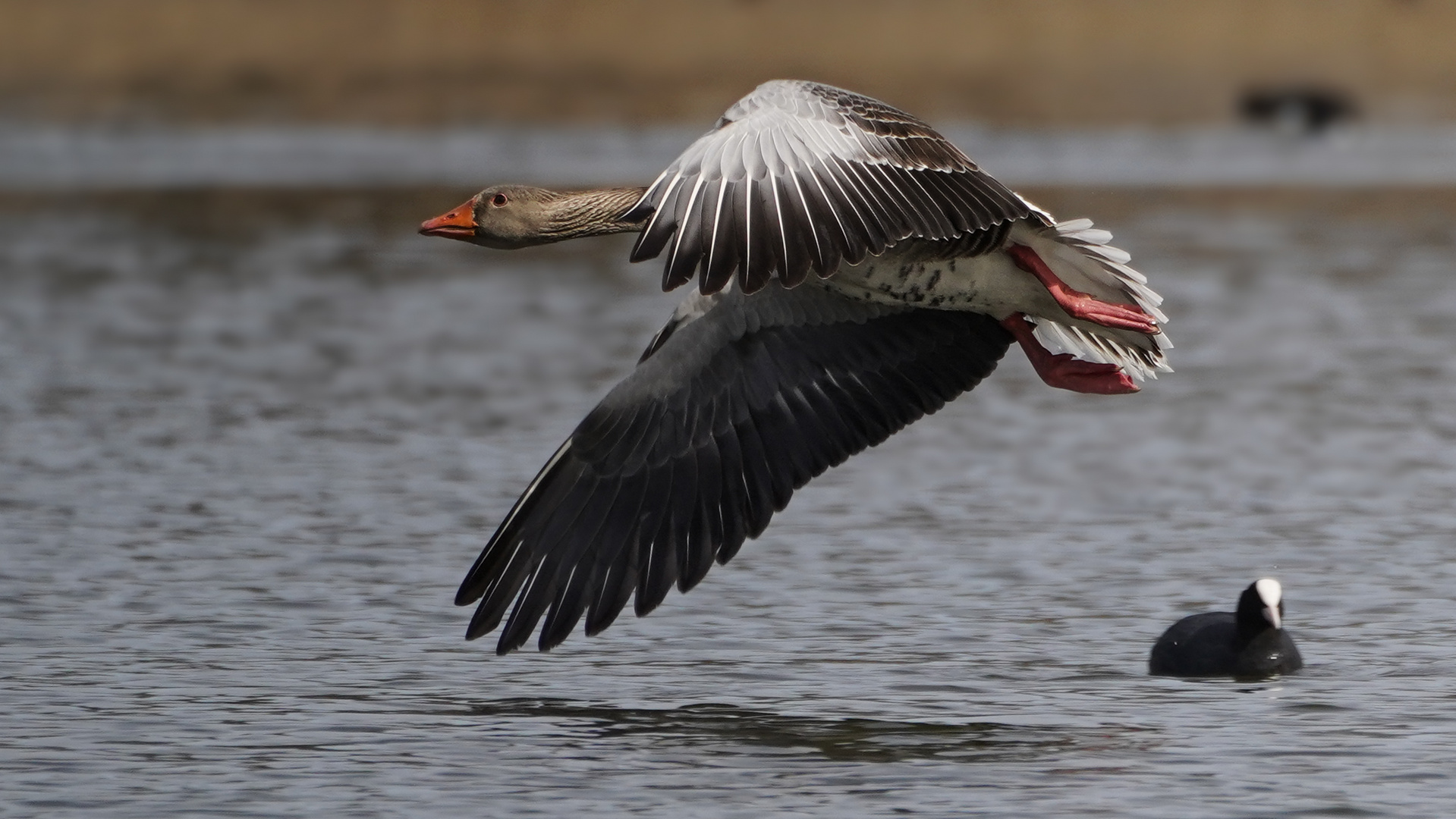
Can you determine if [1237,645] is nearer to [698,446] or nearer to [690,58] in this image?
[698,446]

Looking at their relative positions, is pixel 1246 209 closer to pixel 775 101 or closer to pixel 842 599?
pixel 842 599

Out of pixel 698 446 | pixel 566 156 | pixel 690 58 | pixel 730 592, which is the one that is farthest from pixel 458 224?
pixel 690 58

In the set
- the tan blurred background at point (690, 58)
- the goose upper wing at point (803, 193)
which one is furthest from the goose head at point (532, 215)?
the tan blurred background at point (690, 58)

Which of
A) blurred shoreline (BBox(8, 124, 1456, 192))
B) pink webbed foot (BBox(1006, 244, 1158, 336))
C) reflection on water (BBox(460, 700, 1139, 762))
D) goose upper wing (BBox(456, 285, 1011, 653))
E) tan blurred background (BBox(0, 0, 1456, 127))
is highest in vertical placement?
tan blurred background (BBox(0, 0, 1456, 127))

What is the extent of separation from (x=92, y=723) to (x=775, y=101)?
3.01 meters

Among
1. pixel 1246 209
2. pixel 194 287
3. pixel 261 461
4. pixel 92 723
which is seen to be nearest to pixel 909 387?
pixel 92 723

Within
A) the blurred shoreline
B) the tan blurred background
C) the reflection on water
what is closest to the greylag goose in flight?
the reflection on water

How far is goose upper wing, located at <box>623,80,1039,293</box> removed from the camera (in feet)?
21.5

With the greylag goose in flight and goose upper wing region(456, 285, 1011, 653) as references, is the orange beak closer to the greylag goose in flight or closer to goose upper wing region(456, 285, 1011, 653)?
the greylag goose in flight

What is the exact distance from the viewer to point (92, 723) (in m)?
7.89

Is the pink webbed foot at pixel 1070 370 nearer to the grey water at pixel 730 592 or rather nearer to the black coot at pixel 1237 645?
the black coot at pixel 1237 645

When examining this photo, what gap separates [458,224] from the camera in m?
8.94

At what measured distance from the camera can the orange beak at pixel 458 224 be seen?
889 cm

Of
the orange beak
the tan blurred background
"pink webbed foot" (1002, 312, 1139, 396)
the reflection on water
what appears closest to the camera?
the reflection on water
